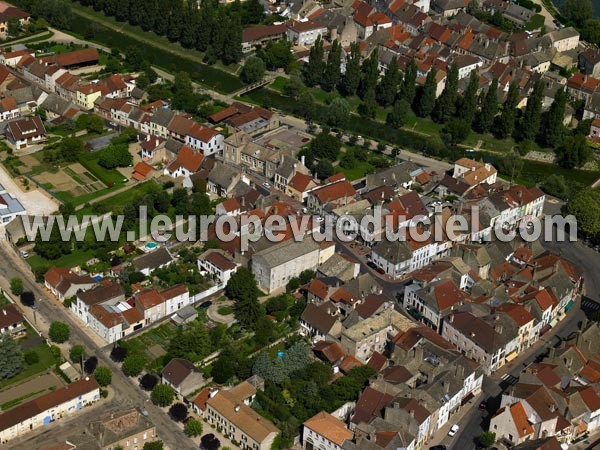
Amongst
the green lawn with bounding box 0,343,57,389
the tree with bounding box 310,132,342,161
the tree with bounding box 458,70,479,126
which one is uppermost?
the tree with bounding box 458,70,479,126

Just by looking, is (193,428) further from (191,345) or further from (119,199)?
(119,199)

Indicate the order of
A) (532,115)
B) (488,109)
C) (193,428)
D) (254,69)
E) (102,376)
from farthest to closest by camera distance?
(254,69), (488,109), (532,115), (102,376), (193,428)

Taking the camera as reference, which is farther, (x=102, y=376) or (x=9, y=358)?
(x=9, y=358)

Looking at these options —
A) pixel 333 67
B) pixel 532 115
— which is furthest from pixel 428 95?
pixel 333 67

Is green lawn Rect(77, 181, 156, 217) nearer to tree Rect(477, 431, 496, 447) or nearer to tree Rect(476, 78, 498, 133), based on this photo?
tree Rect(476, 78, 498, 133)

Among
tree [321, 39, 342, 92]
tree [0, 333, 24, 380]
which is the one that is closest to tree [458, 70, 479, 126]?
tree [321, 39, 342, 92]
